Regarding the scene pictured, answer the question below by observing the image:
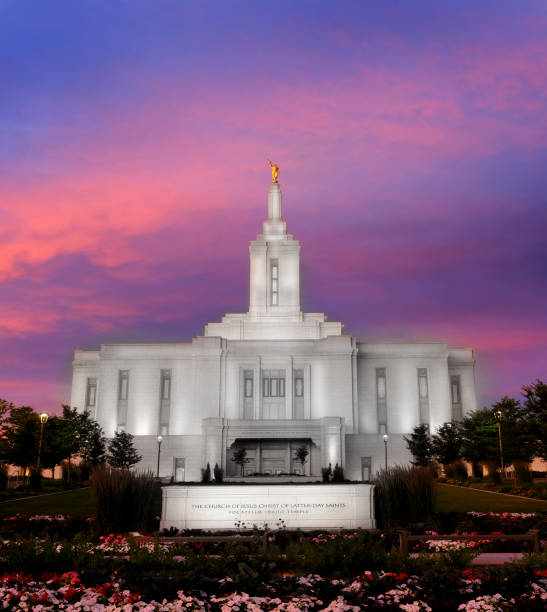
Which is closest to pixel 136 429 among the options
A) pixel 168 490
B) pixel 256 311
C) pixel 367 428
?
pixel 256 311

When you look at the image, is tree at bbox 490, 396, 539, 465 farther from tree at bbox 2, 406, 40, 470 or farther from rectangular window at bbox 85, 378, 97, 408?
rectangular window at bbox 85, 378, 97, 408

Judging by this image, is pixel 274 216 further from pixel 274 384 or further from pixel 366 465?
pixel 366 465

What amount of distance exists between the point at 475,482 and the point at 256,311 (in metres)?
31.7

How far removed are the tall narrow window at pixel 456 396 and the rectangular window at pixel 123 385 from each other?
3366 cm

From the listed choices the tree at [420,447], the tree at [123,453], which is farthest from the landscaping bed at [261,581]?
the tree at [420,447]

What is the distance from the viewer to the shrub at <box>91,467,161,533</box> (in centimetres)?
1809

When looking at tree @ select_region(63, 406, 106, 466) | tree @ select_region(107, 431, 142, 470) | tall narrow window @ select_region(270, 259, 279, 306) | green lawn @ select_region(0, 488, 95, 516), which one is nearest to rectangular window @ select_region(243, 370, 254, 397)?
tall narrow window @ select_region(270, 259, 279, 306)

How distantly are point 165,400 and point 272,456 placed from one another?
1362cm

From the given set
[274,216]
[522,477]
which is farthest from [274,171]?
[522,477]

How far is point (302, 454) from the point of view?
178 ft

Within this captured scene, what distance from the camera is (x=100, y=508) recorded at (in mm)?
18188

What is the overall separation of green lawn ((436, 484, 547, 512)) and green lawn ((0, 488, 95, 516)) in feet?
48.0

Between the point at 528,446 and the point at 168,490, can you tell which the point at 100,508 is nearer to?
the point at 168,490

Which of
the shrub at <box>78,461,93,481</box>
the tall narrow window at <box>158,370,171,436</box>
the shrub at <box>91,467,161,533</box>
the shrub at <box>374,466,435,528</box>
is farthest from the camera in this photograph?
the tall narrow window at <box>158,370,171,436</box>
